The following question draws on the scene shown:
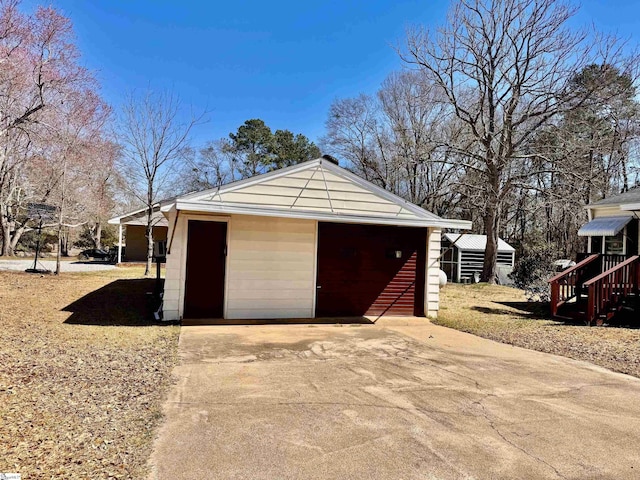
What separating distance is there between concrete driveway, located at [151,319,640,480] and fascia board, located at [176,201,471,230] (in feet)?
8.05

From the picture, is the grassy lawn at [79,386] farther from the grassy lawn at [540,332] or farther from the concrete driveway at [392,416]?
the grassy lawn at [540,332]

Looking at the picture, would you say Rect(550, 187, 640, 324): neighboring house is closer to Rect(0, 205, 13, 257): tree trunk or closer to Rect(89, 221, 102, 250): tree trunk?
Rect(0, 205, 13, 257): tree trunk

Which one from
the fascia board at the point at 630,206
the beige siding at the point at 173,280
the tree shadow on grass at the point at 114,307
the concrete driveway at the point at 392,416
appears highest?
the fascia board at the point at 630,206

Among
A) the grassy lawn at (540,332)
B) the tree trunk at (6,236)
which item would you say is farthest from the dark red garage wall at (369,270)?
the tree trunk at (6,236)

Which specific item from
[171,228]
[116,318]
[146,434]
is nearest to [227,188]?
[171,228]

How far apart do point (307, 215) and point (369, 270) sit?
227cm

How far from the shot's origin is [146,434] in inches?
122

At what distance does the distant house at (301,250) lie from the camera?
8.09 m

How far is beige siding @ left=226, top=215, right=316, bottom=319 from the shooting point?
27.6ft

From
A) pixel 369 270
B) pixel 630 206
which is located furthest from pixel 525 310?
pixel 369 270

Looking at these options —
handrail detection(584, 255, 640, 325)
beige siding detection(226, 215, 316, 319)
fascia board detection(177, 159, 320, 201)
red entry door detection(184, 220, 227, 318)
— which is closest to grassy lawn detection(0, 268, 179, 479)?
red entry door detection(184, 220, 227, 318)

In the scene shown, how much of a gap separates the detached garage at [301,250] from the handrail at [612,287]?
319 cm

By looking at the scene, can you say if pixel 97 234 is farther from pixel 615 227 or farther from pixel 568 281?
pixel 615 227

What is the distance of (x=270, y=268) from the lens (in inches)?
339
